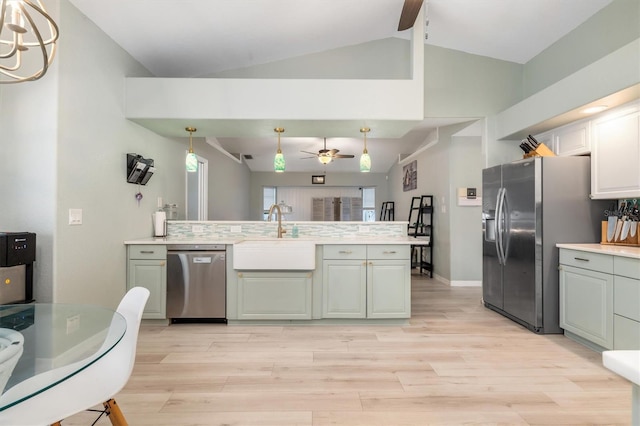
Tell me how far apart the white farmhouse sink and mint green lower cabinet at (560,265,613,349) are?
7.50 feet

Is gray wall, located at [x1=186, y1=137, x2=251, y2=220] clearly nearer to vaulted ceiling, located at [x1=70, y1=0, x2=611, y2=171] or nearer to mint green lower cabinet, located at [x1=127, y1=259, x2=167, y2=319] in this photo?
mint green lower cabinet, located at [x1=127, y1=259, x2=167, y2=319]

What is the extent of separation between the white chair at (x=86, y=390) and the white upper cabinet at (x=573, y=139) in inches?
148

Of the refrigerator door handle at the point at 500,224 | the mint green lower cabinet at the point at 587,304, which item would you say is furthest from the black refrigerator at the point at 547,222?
the refrigerator door handle at the point at 500,224

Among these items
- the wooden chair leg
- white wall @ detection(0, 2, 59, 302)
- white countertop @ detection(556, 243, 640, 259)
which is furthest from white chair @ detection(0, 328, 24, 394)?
white countertop @ detection(556, 243, 640, 259)

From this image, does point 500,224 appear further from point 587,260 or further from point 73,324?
point 73,324

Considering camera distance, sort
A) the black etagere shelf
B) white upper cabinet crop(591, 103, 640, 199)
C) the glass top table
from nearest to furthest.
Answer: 1. the glass top table
2. white upper cabinet crop(591, 103, 640, 199)
3. the black etagere shelf

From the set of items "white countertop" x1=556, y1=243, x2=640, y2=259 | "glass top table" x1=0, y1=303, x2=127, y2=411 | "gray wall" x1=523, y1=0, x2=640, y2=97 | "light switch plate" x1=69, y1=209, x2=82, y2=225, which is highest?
"gray wall" x1=523, y1=0, x2=640, y2=97

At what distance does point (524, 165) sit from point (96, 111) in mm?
3935

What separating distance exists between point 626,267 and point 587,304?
18.8 inches

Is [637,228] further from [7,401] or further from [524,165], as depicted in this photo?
[7,401]

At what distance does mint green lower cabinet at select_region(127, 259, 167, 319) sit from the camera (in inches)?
121

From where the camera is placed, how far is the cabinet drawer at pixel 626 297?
218cm

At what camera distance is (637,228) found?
8.51 ft

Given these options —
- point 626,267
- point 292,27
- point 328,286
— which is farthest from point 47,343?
point 626,267
